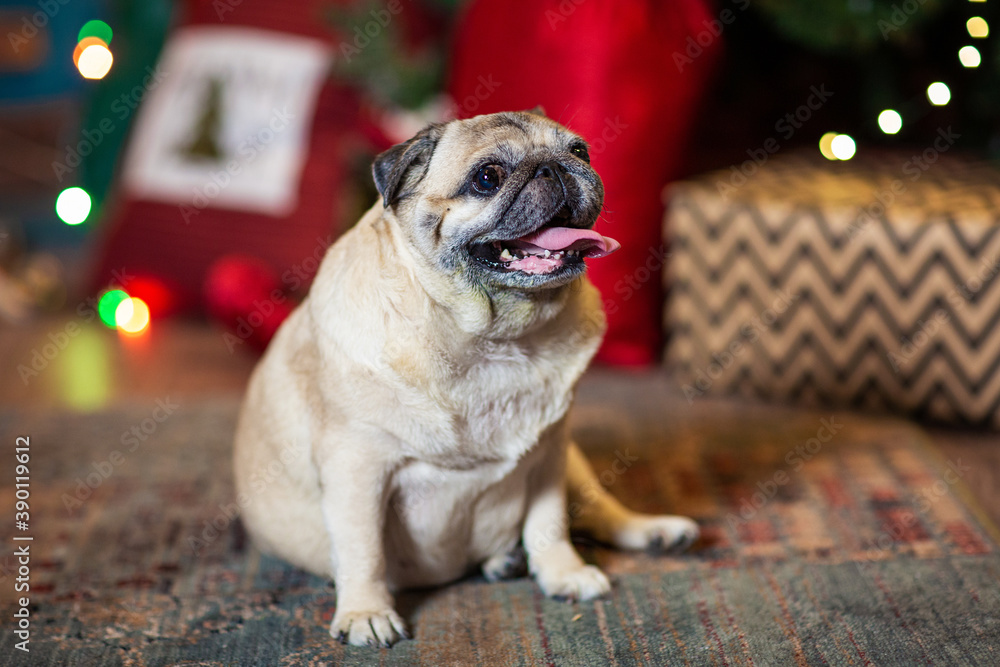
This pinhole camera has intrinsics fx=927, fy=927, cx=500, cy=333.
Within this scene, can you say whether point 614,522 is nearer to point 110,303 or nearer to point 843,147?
point 843,147

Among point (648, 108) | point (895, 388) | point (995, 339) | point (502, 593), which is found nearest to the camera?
point (502, 593)

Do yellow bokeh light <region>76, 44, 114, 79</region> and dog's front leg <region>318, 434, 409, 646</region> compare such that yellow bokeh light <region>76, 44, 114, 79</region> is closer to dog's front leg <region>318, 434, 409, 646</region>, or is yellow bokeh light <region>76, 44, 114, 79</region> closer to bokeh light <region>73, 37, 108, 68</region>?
bokeh light <region>73, 37, 108, 68</region>

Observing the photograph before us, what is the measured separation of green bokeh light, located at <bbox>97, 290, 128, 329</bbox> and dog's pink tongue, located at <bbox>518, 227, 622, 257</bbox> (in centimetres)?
199

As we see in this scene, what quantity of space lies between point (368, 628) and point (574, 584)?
351mm

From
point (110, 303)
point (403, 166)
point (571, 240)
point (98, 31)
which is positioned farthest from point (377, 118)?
point (571, 240)

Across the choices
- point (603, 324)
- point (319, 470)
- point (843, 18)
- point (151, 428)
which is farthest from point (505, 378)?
point (843, 18)

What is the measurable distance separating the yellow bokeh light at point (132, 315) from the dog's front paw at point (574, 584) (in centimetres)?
185

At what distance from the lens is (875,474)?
1999 millimetres

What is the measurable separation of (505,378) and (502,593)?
0.41 meters

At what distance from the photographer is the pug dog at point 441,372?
4.40ft

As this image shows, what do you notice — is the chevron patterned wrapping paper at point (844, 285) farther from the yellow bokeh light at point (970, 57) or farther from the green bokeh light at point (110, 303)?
the green bokeh light at point (110, 303)

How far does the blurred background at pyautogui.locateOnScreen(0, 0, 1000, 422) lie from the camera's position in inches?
96.4

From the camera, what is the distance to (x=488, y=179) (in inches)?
52.7

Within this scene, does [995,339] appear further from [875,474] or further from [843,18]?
[843,18]
